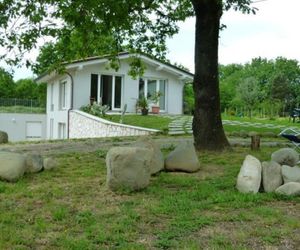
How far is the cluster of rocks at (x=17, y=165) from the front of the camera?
6148mm

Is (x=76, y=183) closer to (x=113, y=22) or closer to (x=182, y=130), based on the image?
(x=113, y=22)

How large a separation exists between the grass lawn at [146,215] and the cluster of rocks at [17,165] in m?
0.15

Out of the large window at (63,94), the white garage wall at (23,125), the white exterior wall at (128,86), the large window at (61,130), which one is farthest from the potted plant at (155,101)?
the white garage wall at (23,125)

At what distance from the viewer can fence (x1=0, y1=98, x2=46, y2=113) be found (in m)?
32.1

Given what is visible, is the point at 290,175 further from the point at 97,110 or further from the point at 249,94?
the point at 249,94

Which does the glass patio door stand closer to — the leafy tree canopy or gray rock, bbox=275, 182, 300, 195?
the leafy tree canopy

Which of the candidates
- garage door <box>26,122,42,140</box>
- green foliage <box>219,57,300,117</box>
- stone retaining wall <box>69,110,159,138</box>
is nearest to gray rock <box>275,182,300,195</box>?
stone retaining wall <box>69,110,159,138</box>

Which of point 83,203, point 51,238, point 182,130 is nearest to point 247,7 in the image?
point 83,203

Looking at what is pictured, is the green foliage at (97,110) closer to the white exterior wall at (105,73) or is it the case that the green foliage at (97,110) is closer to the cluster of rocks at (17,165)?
the white exterior wall at (105,73)

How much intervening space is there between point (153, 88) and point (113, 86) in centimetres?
245

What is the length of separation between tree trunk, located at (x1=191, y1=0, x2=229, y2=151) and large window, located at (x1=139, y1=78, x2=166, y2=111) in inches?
587

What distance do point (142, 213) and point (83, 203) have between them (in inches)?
31.5

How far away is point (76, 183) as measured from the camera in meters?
6.14

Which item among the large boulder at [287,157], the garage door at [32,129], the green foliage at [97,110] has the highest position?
the green foliage at [97,110]
